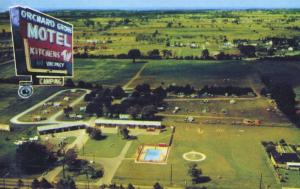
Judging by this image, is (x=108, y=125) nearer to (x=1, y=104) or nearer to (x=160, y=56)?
(x=1, y=104)

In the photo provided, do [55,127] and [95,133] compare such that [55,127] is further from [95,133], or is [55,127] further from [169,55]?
[169,55]

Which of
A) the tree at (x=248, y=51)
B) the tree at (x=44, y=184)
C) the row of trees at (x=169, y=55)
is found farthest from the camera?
the tree at (x=248, y=51)

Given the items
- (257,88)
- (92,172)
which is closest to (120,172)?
(92,172)

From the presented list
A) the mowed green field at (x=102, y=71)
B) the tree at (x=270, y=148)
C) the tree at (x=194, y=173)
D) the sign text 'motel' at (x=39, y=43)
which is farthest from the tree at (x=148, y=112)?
the sign text 'motel' at (x=39, y=43)

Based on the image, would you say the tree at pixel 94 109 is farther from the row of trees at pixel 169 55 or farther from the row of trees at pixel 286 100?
the row of trees at pixel 169 55

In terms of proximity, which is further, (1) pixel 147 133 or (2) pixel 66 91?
(2) pixel 66 91

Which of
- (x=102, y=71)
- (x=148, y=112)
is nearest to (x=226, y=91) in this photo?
(x=148, y=112)
